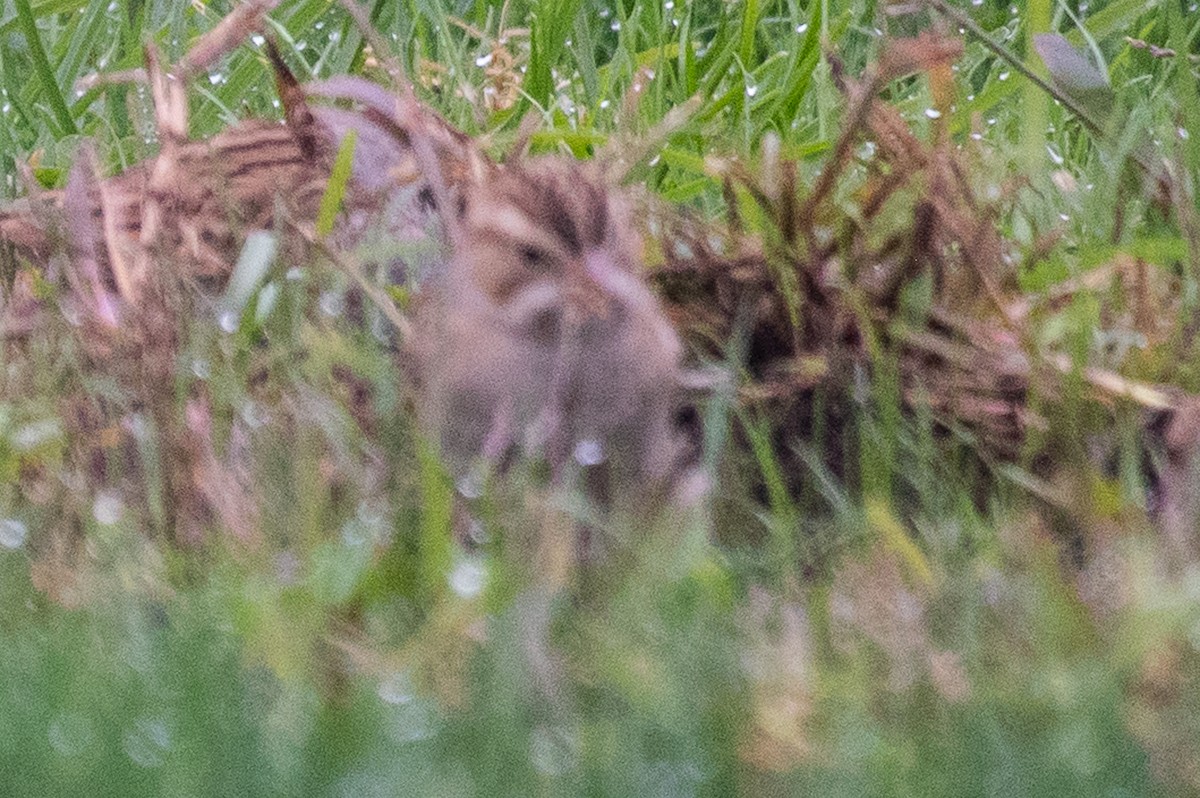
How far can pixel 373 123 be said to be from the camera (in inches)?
67.7

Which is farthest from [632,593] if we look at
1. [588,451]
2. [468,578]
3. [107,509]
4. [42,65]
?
[42,65]

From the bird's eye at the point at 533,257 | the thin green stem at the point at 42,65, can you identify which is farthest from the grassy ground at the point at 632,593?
the thin green stem at the point at 42,65

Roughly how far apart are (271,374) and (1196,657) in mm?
849

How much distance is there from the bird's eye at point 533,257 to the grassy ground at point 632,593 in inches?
5.6

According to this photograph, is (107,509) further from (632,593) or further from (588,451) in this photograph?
(632,593)

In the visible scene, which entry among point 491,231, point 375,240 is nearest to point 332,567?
point 491,231

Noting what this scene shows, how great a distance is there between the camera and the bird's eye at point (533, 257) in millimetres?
1312

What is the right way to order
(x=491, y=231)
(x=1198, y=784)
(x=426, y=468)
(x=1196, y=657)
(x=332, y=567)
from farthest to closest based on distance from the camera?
1. (x=491, y=231)
2. (x=426, y=468)
3. (x=332, y=567)
4. (x=1196, y=657)
5. (x=1198, y=784)

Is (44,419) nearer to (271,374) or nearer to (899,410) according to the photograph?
(271,374)

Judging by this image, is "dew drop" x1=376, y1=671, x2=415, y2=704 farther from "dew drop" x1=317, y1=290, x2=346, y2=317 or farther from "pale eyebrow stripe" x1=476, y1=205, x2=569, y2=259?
"dew drop" x1=317, y1=290, x2=346, y2=317

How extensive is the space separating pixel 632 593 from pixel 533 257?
0.37m

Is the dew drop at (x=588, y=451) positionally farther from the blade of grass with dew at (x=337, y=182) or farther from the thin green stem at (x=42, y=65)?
the thin green stem at (x=42, y=65)

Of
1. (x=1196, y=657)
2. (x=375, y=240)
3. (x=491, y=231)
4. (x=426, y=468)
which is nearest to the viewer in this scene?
(x=1196, y=657)

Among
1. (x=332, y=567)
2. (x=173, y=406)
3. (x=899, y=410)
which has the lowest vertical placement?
(x=899, y=410)
